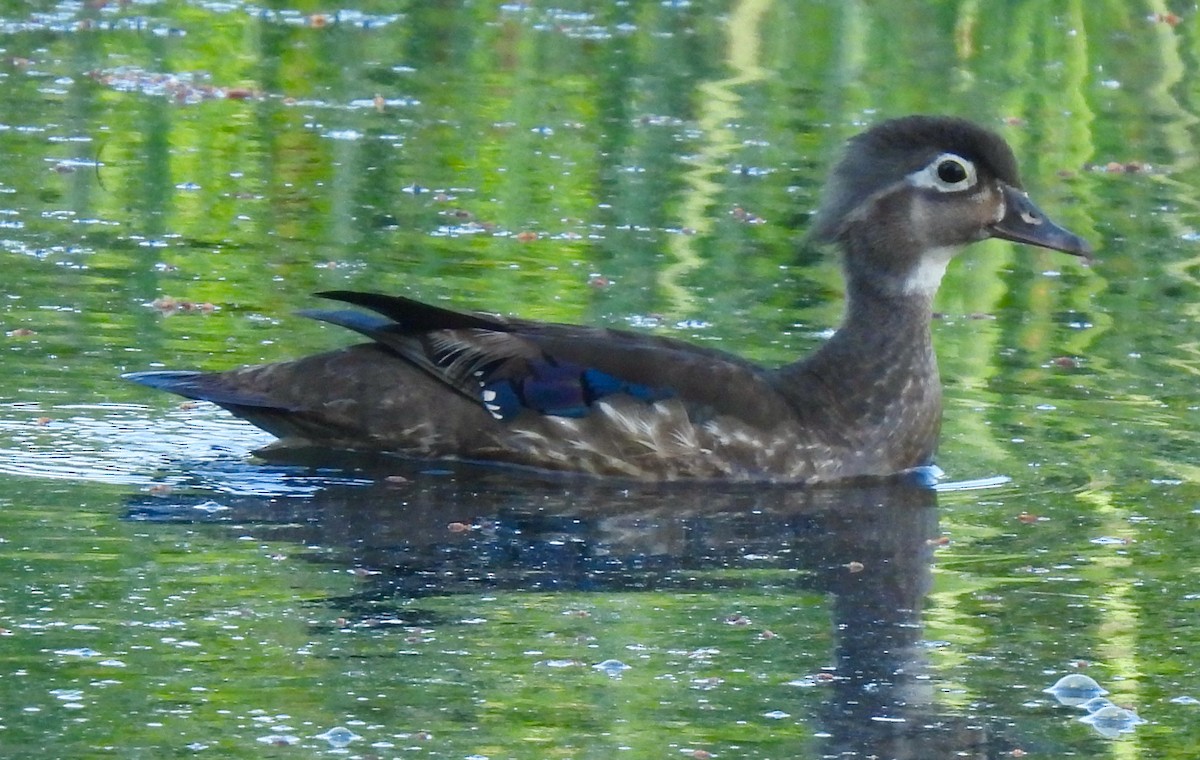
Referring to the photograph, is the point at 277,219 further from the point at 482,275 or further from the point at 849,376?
the point at 849,376

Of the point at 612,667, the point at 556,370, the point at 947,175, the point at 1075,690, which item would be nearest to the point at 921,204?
Result: the point at 947,175

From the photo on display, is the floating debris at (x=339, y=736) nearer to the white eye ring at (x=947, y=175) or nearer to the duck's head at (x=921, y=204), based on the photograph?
the duck's head at (x=921, y=204)

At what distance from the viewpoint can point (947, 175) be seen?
29.0ft

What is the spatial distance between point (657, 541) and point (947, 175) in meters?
2.15

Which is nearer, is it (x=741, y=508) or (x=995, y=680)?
(x=995, y=680)

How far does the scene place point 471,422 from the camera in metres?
8.25

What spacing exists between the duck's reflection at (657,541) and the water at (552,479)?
2 cm

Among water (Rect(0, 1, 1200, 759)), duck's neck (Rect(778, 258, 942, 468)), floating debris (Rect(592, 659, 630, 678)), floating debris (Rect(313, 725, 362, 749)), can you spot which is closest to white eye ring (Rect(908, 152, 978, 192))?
duck's neck (Rect(778, 258, 942, 468))

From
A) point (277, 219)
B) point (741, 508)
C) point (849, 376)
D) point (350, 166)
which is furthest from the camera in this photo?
point (350, 166)

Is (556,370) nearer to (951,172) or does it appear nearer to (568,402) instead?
(568,402)

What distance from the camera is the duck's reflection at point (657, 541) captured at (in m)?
6.25

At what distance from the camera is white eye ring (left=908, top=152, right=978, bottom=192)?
880 cm

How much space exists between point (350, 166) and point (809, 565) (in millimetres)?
6401

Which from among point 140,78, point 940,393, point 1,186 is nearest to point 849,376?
point 940,393
